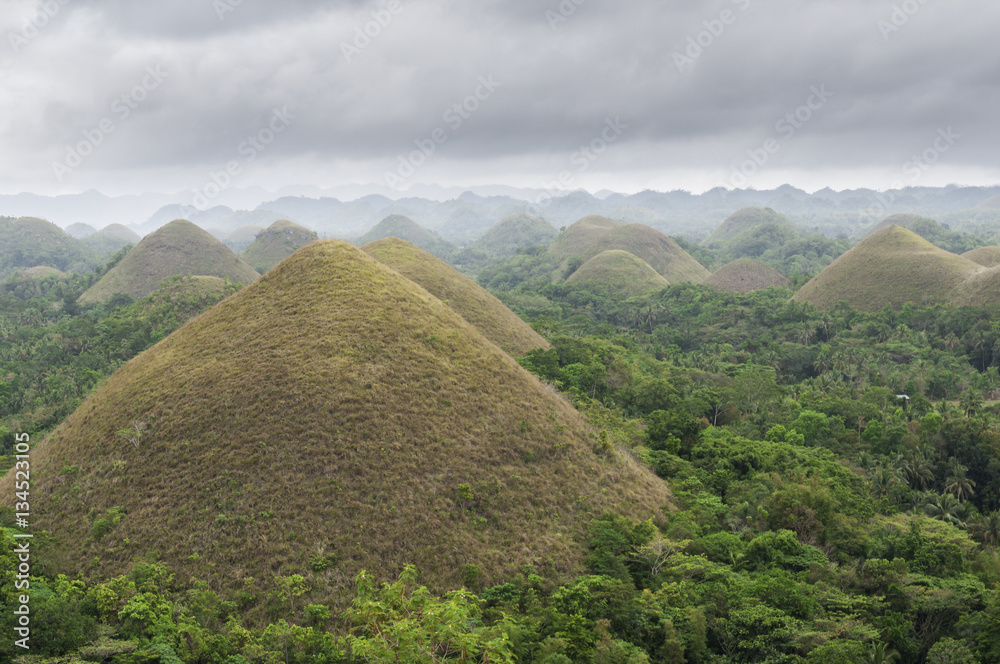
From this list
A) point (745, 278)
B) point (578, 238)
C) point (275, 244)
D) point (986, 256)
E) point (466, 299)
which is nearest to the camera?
point (466, 299)

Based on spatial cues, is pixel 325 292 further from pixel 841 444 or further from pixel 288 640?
pixel 841 444

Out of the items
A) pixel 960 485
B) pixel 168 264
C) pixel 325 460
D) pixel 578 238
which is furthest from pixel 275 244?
pixel 960 485

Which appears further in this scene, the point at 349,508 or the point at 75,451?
the point at 75,451

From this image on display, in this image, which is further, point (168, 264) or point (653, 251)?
A: point (653, 251)

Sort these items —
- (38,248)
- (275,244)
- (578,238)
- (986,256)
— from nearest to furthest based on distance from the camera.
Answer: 1. (986,256)
2. (275,244)
3. (578,238)
4. (38,248)

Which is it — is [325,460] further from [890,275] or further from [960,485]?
[890,275]

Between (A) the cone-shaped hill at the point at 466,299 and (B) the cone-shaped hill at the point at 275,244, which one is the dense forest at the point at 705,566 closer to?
(A) the cone-shaped hill at the point at 466,299

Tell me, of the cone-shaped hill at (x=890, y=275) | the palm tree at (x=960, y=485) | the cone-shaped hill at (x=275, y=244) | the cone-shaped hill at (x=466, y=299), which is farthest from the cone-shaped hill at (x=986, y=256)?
the cone-shaped hill at (x=275, y=244)

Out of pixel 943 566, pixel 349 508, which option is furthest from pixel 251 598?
pixel 943 566
